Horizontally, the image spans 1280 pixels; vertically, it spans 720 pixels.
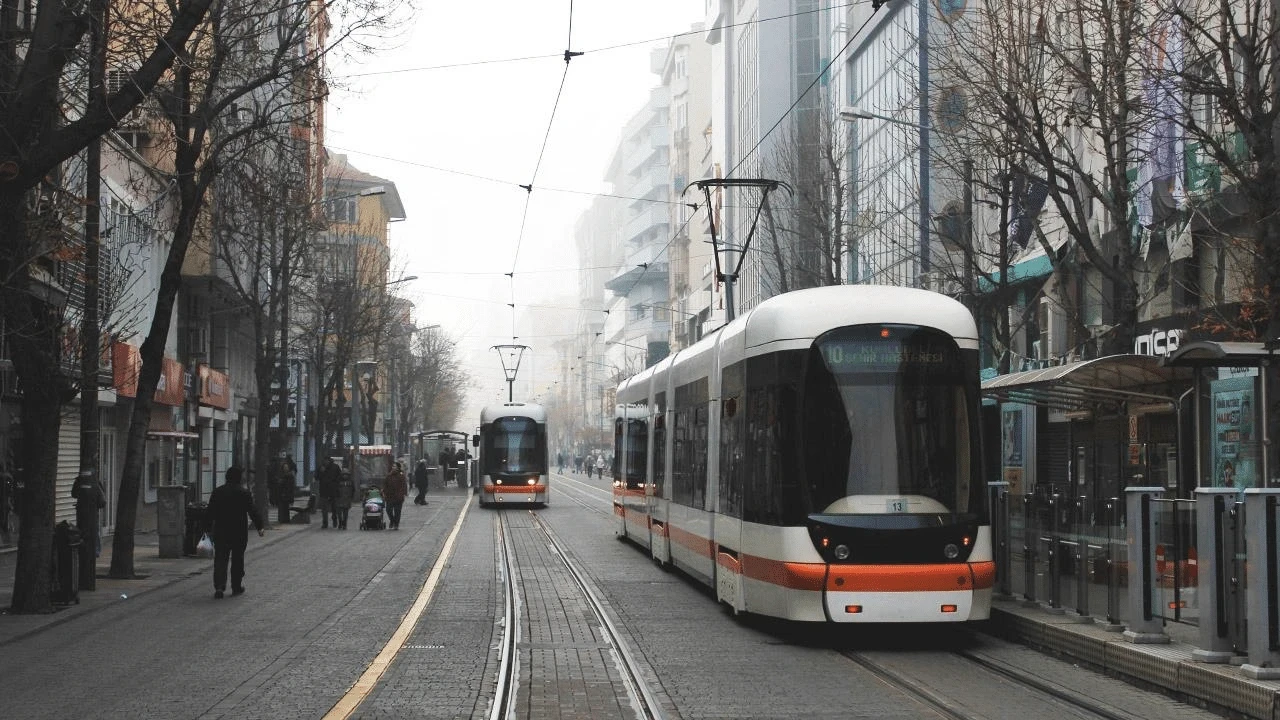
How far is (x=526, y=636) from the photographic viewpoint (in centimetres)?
1531

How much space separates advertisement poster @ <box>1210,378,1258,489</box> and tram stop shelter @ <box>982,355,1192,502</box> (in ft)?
2.14

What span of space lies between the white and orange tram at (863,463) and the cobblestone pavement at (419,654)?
73 centimetres

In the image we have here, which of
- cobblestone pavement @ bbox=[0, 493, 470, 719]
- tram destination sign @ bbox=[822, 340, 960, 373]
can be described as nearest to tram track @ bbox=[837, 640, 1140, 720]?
tram destination sign @ bbox=[822, 340, 960, 373]

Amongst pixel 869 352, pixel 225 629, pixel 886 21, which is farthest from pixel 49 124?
pixel 886 21

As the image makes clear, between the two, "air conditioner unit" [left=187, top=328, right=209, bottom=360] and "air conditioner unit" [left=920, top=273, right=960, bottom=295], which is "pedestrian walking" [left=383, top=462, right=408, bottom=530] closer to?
"air conditioner unit" [left=187, top=328, right=209, bottom=360]

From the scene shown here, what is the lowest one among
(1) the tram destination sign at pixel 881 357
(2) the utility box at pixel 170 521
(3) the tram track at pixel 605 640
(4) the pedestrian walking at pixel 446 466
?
(3) the tram track at pixel 605 640

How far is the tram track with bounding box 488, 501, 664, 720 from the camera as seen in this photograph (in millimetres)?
10805

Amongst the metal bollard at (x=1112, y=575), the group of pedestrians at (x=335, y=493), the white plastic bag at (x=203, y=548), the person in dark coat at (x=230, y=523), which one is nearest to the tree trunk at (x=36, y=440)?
the person in dark coat at (x=230, y=523)

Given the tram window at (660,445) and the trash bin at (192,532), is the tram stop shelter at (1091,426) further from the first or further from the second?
the trash bin at (192,532)

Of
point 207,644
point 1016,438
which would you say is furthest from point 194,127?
point 1016,438

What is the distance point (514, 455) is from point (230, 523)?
29600 mm

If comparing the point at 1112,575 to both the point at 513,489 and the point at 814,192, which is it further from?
the point at 513,489

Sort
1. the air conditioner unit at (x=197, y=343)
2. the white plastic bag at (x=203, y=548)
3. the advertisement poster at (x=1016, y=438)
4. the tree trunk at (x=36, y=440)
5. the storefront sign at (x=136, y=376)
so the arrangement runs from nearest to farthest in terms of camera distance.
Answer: the tree trunk at (x=36, y=440) < the white plastic bag at (x=203, y=548) < the storefront sign at (x=136, y=376) < the advertisement poster at (x=1016, y=438) < the air conditioner unit at (x=197, y=343)

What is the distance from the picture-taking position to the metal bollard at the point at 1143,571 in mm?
12875
